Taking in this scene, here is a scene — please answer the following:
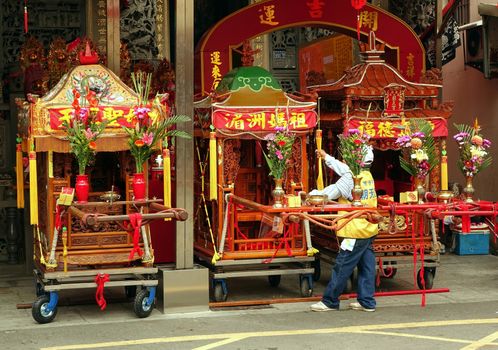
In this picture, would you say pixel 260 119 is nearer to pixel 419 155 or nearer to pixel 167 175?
pixel 167 175

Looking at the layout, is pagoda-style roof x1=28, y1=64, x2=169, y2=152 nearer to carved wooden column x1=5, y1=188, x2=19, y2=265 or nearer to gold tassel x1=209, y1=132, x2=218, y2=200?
gold tassel x1=209, y1=132, x2=218, y2=200

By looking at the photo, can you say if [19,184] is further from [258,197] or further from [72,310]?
[258,197]

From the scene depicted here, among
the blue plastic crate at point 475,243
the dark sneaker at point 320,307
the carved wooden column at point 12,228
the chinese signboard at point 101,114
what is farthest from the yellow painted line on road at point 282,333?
the blue plastic crate at point 475,243

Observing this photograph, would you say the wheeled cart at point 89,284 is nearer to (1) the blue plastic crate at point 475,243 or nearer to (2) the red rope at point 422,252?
(2) the red rope at point 422,252

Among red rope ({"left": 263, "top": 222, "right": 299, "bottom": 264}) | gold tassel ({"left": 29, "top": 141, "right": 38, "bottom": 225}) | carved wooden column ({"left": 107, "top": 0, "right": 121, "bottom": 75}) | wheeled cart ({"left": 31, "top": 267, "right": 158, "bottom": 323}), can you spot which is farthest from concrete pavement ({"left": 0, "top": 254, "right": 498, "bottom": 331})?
carved wooden column ({"left": 107, "top": 0, "right": 121, "bottom": 75})

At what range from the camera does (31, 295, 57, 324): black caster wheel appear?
1048 cm

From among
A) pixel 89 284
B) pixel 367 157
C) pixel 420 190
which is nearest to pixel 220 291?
pixel 89 284

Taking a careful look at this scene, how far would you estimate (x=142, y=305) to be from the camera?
10.8 meters

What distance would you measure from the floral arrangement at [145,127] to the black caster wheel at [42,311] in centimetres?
165

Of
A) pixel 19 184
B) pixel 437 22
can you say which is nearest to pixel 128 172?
pixel 19 184

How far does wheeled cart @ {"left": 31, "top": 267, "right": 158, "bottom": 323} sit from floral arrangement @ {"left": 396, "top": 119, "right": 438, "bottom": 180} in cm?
305

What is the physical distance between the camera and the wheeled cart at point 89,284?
10539mm

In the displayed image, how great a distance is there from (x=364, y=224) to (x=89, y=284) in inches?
116

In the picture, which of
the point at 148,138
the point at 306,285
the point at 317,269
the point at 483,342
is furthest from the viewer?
the point at 317,269
